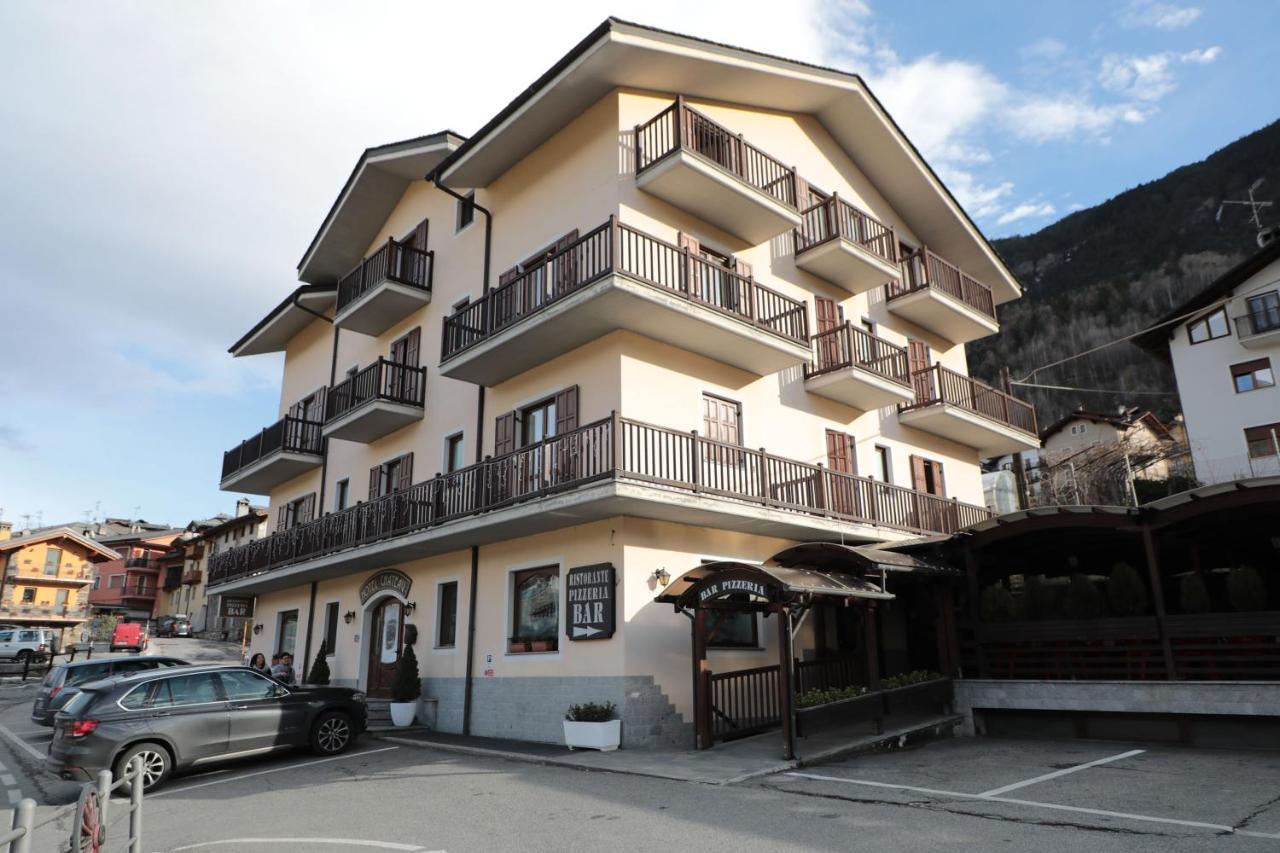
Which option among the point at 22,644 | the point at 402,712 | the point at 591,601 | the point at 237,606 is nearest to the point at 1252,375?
the point at 591,601

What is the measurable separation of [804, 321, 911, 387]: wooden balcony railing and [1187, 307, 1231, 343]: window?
2475 cm

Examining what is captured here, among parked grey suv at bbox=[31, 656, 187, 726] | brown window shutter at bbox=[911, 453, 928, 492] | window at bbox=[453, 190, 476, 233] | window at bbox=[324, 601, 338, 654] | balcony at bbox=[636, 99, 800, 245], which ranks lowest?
parked grey suv at bbox=[31, 656, 187, 726]

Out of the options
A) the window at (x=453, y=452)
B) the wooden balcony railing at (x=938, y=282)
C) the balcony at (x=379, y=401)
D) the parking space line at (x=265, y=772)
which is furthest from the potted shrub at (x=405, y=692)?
the wooden balcony railing at (x=938, y=282)

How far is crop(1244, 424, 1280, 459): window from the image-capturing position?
33.6 metres

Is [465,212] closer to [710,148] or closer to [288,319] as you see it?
[710,148]

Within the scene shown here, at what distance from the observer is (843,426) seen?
19.2 meters

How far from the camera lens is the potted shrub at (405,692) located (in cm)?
1725

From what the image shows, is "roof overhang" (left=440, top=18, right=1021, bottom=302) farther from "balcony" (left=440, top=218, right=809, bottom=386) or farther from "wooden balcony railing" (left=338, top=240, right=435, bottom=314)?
"balcony" (left=440, top=218, right=809, bottom=386)

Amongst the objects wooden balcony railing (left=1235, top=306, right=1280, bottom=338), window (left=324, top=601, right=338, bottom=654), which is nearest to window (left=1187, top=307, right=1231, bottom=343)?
wooden balcony railing (left=1235, top=306, right=1280, bottom=338)

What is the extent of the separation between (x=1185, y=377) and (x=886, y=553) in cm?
3090

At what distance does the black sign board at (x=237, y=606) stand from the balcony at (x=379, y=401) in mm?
9593

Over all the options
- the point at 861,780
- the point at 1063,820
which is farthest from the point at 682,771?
the point at 1063,820

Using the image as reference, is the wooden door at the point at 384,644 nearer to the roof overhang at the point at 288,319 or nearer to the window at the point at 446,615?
the window at the point at 446,615

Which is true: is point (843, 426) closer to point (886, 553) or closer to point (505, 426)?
point (886, 553)
